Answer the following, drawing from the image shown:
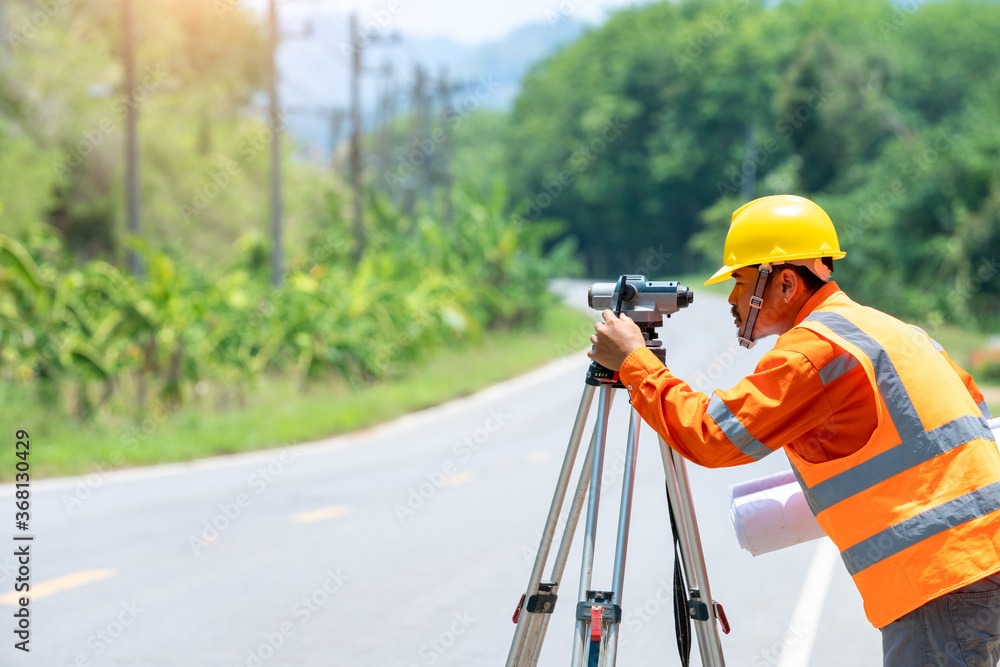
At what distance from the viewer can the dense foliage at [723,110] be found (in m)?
52.0

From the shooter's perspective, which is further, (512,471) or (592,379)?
(512,471)

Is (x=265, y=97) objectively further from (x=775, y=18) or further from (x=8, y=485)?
(x=775, y=18)

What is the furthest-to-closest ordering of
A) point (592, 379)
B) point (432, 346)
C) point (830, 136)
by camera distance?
point (830, 136)
point (432, 346)
point (592, 379)

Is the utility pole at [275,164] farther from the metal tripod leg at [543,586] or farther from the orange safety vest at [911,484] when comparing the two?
the orange safety vest at [911,484]

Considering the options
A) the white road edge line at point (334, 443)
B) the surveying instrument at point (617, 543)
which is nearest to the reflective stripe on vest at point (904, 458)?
the surveying instrument at point (617, 543)

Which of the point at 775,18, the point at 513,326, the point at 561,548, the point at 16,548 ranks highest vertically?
the point at 775,18

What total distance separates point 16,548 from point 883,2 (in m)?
89.5

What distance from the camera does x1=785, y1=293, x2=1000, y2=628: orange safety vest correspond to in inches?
99.4

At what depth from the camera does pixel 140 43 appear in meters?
29.5

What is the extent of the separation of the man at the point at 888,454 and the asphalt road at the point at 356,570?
9.63ft

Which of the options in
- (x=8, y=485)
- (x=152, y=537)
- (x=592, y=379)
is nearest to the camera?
(x=592, y=379)

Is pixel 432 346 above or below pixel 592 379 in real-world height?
below

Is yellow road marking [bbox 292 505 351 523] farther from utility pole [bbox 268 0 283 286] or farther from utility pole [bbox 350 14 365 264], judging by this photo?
utility pole [bbox 350 14 365 264]

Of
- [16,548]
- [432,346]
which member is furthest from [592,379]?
[432,346]
